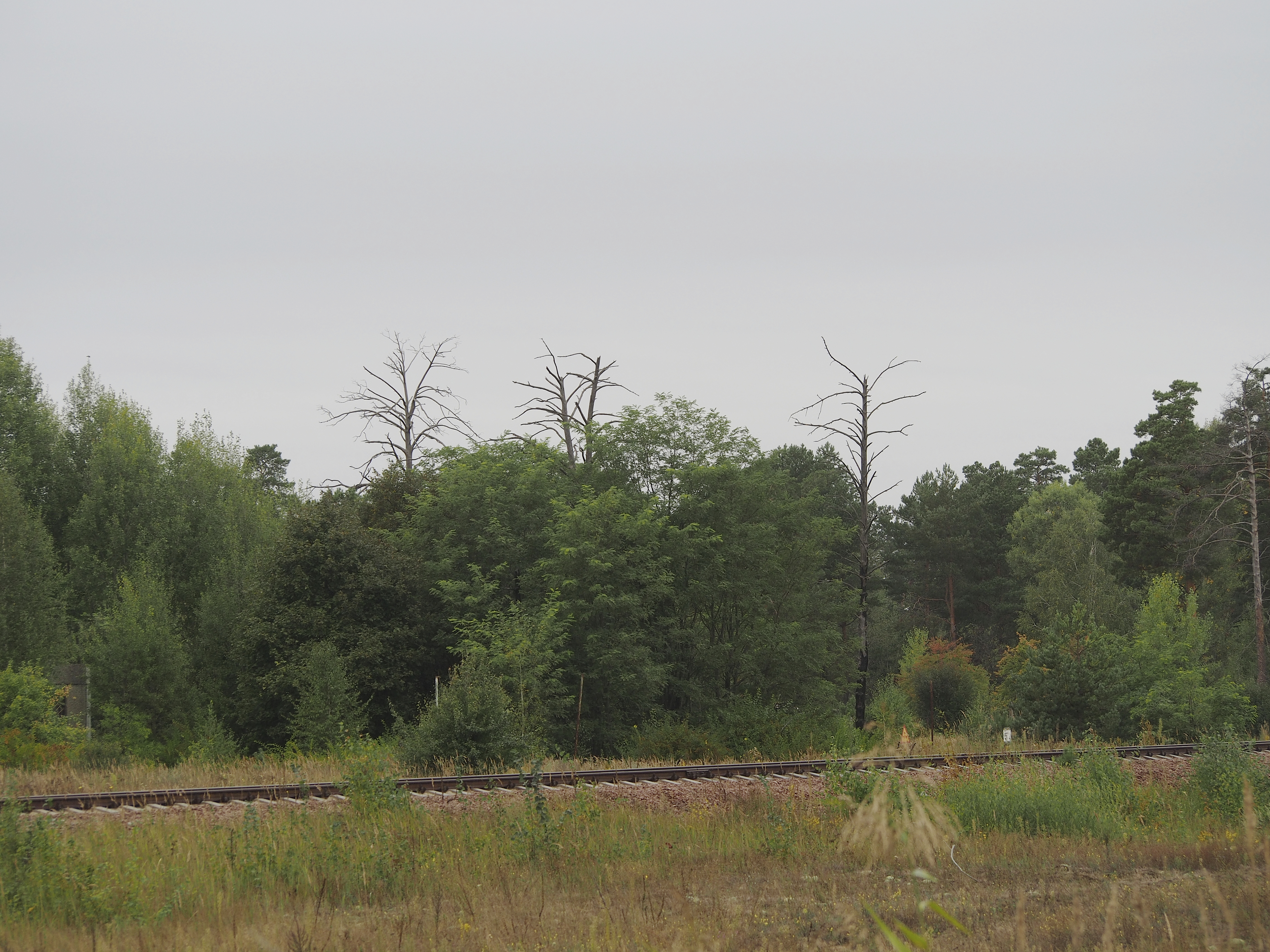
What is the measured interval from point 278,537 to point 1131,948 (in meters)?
31.2

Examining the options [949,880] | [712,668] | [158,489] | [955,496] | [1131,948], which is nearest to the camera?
[1131,948]

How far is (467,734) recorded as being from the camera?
54.4ft

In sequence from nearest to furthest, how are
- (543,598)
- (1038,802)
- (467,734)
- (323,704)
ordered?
(1038,802) → (467,734) → (323,704) → (543,598)

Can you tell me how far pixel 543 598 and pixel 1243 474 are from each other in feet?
109

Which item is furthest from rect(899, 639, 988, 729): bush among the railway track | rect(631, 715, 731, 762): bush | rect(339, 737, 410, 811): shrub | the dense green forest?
rect(339, 737, 410, 811): shrub

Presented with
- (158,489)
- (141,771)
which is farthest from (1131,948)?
(158,489)

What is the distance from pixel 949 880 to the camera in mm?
8797

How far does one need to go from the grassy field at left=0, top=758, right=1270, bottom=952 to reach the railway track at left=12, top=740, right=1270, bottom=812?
2.92 feet

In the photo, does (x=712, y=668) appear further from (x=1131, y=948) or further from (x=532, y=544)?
(x=1131, y=948)

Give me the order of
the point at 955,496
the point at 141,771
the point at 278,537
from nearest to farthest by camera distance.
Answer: the point at 141,771, the point at 278,537, the point at 955,496

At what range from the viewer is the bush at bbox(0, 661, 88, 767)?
24.7 metres

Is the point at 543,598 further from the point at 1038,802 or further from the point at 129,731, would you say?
the point at 1038,802

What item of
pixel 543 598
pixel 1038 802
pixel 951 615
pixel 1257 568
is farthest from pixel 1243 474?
pixel 1038 802

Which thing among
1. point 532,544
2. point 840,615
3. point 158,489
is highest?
point 158,489
